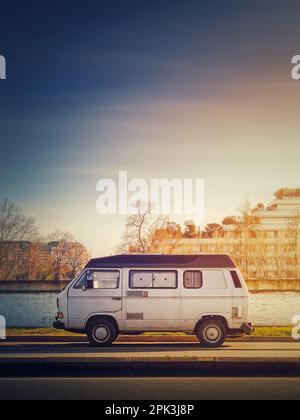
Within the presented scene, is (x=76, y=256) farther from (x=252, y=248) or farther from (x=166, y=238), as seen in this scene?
(x=252, y=248)

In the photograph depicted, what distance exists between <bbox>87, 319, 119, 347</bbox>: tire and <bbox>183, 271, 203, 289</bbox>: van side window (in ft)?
8.09

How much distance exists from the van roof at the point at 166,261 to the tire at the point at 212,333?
1.65 meters

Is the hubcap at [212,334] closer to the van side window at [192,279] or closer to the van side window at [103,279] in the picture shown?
the van side window at [192,279]

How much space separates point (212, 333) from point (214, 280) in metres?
1.51

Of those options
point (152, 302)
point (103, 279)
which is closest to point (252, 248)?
point (152, 302)

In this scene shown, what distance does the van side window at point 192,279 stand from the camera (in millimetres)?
18156

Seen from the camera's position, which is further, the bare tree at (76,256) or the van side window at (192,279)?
the bare tree at (76,256)

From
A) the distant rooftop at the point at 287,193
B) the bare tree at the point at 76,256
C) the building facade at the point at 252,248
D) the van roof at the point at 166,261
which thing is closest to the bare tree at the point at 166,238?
the building facade at the point at 252,248

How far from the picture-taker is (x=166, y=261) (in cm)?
1836

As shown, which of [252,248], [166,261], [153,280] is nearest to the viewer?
[153,280]

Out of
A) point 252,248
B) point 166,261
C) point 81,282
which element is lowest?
point 81,282

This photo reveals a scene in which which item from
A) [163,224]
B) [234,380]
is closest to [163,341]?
[234,380]
